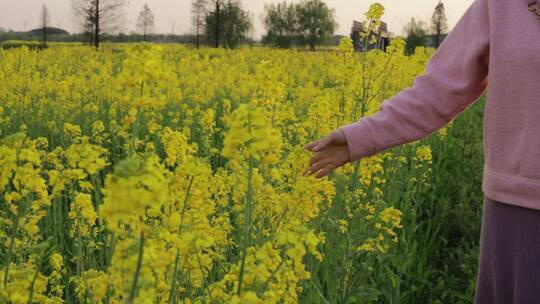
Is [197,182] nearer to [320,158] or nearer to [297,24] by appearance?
[320,158]

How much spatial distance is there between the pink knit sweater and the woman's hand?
0.03 m

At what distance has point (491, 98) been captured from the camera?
2111mm

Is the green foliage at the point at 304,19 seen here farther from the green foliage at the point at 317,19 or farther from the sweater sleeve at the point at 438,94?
the sweater sleeve at the point at 438,94

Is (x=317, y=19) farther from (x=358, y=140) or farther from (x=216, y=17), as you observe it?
(x=358, y=140)

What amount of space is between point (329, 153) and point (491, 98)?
1.72ft

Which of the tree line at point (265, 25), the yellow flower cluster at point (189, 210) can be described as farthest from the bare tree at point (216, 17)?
the yellow flower cluster at point (189, 210)

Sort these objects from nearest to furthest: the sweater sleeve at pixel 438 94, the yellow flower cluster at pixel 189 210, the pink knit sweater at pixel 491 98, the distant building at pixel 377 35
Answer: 1. the yellow flower cluster at pixel 189 210
2. the pink knit sweater at pixel 491 98
3. the sweater sleeve at pixel 438 94
4. the distant building at pixel 377 35

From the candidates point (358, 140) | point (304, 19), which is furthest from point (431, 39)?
point (358, 140)

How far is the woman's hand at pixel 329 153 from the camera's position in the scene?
2207 millimetres

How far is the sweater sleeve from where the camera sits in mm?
2188

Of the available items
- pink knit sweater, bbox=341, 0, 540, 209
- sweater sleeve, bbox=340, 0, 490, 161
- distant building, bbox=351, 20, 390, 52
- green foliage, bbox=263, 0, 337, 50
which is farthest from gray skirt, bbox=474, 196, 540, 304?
green foliage, bbox=263, 0, 337, 50

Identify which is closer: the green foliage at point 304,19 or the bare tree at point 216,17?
the bare tree at point 216,17

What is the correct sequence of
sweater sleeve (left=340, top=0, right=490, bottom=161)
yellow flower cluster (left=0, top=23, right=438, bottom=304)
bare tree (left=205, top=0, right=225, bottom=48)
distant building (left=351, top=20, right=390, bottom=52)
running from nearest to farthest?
yellow flower cluster (left=0, top=23, right=438, bottom=304) < sweater sleeve (left=340, top=0, right=490, bottom=161) < distant building (left=351, top=20, right=390, bottom=52) < bare tree (left=205, top=0, right=225, bottom=48)

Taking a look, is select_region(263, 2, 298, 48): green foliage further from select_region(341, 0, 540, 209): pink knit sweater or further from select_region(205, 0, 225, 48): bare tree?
select_region(341, 0, 540, 209): pink knit sweater
